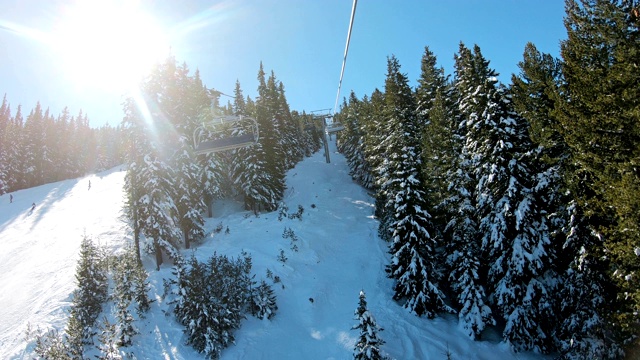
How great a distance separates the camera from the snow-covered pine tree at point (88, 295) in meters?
14.3

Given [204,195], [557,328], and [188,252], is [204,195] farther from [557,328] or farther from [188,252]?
[557,328]

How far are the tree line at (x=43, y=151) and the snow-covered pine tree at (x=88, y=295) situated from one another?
3840 centimetres

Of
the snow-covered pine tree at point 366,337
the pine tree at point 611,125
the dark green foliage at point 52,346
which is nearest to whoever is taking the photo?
the pine tree at point 611,125

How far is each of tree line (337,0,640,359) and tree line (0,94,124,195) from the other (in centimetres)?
4905

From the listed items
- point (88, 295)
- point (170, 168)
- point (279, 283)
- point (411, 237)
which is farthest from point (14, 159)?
point (411, 237)

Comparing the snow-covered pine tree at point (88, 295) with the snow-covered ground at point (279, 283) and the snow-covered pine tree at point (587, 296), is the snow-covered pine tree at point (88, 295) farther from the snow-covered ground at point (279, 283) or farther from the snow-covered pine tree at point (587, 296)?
the snow-covered pine tree at point (587, 296)

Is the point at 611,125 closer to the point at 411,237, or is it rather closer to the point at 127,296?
the point at 411,237

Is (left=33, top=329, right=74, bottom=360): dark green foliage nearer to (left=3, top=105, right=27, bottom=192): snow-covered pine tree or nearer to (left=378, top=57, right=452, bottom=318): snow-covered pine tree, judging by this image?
(left=378, top=57, right=452, bottom=318): snow-covered pine tree

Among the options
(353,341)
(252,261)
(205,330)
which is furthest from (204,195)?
(353,341)

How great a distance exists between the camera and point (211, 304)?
645 inches

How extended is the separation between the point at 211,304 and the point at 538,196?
698 inches

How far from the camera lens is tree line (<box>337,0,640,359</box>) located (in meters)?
11.0

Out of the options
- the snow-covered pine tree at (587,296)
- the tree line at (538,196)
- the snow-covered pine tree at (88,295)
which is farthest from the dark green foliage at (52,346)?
the snow-covered pine tree at (587,296)

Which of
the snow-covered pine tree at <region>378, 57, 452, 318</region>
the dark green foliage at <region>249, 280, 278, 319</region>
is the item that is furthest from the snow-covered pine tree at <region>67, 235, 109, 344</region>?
the snow-covered pine tree at <region>378, 57, 452, 318</region>
